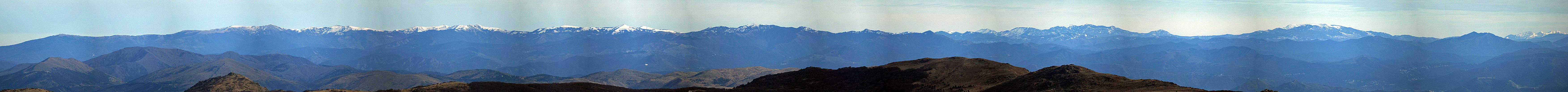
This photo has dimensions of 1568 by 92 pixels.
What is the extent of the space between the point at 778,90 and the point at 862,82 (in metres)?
8.96

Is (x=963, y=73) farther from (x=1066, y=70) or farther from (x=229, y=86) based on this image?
(x=229, y=86)

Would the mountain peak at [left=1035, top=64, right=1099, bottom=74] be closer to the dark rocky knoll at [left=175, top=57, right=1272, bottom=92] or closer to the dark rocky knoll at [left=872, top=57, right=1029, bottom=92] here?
the dark rocky knoll at [left=175, top=57, right=1272, bottom=92]

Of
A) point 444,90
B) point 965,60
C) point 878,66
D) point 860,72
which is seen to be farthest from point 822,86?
point 444,90

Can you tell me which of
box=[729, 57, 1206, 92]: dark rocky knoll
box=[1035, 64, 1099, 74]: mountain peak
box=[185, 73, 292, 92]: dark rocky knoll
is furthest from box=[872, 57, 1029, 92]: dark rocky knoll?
box=[185, 73, 292, 92]: dark rocky knoll

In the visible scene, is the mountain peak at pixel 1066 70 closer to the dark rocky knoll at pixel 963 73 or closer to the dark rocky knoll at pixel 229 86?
the dark rocky knoll at pixel 963 73

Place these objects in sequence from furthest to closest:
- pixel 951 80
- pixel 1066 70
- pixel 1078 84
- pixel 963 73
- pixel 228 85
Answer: pixel 228 85 → pixel 963 73 → pixel 951 80 → pixel 1066 70 → pixel 1078 84

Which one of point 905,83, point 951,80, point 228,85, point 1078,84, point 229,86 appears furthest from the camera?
point 228,85

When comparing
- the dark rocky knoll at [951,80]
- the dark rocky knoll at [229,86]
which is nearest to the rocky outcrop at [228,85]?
the dark rocky knoll at [229,86]

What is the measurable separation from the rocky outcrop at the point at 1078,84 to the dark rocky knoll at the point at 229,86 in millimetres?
74148

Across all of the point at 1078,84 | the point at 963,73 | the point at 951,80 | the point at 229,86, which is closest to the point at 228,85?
the point at 229,86

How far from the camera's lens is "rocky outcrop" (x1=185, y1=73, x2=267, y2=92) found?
93.0 m

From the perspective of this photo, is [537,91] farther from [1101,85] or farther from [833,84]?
[1101,85]

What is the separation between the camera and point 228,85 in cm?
9525

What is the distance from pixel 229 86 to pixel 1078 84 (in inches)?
3541
